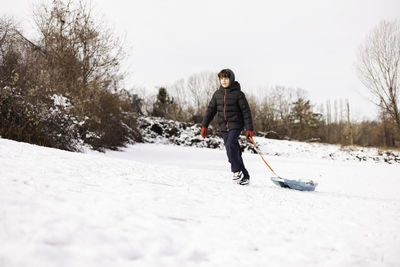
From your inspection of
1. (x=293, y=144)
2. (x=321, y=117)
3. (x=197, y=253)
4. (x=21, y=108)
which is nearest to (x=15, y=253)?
(x=197, y=253)

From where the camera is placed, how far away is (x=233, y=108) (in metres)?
4.86

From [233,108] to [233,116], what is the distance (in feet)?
0.50

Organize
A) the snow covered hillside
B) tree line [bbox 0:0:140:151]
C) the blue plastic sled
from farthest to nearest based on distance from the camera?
the snow covered hillside → tree line [bbox 0:0:140:151] → the blue plastic sled

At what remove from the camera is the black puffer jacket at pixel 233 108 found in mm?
4816

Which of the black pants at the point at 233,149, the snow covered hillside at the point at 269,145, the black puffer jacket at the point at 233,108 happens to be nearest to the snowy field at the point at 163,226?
the black pants at the point at 233,149

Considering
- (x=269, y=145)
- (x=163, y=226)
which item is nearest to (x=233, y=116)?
(x=163, y=226)

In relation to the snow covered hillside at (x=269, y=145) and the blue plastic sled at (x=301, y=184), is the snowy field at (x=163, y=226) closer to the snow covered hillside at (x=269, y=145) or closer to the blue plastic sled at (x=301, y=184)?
the blue plastic sled at (x=301, y=184)

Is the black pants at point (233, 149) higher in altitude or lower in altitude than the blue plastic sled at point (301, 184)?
higher

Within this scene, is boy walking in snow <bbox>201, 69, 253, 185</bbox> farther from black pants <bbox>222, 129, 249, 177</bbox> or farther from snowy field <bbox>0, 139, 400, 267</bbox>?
snowy field <bbox>0, 139, 400, 267</bbox>

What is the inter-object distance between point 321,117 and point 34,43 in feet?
125

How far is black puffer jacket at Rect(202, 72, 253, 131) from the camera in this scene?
482 cm

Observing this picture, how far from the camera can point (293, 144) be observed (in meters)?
19.5

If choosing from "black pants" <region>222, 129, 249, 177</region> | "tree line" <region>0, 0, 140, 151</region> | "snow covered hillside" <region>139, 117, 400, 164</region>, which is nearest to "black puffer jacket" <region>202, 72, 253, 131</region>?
"black pants" <region>222, 129, 249, 177</region>

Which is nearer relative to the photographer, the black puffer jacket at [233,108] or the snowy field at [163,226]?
the snowy field at [163,226]
